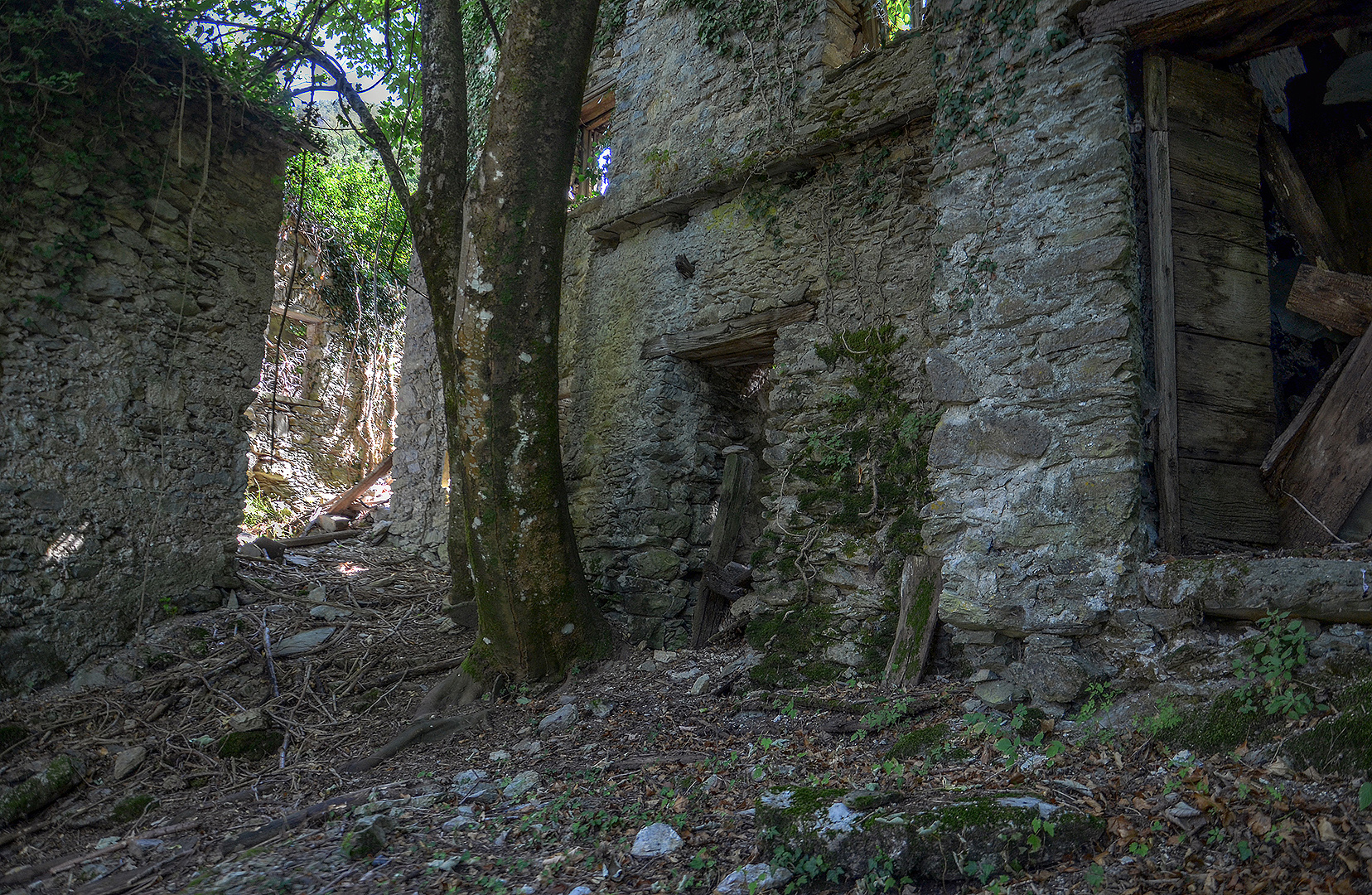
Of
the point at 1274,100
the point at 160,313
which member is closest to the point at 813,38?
the point at 1274,100

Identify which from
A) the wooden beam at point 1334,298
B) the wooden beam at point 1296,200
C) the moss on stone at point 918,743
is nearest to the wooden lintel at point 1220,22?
the wooden beam at point 1296,200

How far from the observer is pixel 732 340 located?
521 cm

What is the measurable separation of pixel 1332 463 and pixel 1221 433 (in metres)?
0.37

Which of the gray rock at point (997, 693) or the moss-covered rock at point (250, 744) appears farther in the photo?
the moss-covered rock at point (250, 744)

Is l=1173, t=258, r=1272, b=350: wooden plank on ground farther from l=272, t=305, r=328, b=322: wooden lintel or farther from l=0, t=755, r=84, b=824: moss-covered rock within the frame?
l=272, t=305, r=328, b=322: wooden lintel

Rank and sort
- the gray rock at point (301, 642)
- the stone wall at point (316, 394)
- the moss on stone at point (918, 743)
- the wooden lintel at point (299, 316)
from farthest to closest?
1. the wooden lintel at point (299, 316)
2. the stone wall at point (316, 394)
3. the gray rock at point (301, 642)
4. the moss on stone at point (918, 743)

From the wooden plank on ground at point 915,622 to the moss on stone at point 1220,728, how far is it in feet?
3.60

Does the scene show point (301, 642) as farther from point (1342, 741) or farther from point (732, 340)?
point (1342, 741)

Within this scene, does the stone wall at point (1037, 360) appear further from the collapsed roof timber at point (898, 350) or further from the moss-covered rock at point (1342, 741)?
the moss-covered rock at point (1342, 741)

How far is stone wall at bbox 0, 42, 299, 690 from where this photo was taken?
4.10 metres

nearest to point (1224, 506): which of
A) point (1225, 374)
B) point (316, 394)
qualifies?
point (1225, 374)

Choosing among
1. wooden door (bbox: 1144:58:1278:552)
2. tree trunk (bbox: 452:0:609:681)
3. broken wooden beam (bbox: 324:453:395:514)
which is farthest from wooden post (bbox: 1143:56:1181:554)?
broken wooden beam (bbox: 324:453:395:514)

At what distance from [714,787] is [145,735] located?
297 cm

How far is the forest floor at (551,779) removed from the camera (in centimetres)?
198
